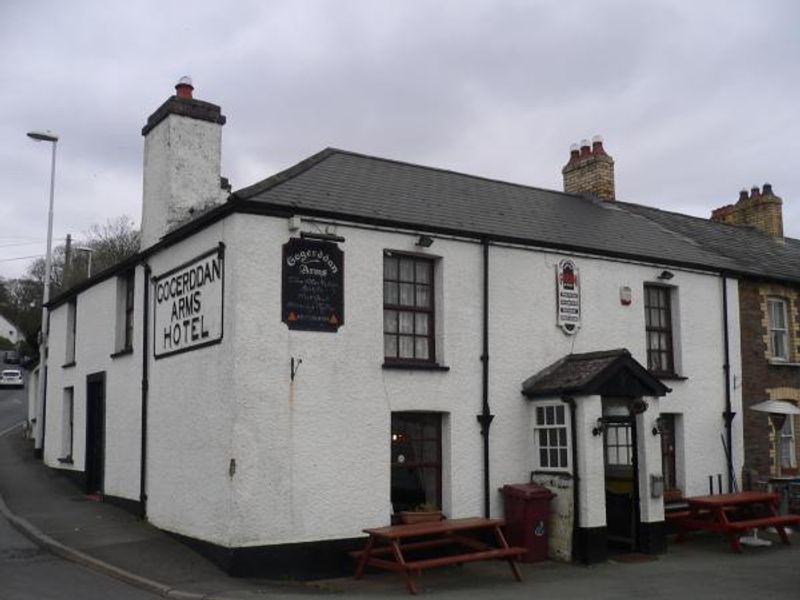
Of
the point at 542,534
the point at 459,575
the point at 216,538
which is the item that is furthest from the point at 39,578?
the point at 542,534

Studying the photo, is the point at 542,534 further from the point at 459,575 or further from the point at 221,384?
the point at 221,384

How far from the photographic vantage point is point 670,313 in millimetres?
15820

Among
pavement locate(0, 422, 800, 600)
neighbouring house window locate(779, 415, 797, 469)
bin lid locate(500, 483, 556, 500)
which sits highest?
neighbouring house window locate(779, 415, 797, 469)

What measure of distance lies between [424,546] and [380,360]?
2.68 m

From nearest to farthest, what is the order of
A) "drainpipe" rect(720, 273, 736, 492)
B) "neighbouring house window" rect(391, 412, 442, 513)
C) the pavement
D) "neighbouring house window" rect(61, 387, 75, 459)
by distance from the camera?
1. the pavement
2. "neighbouring house window" rect(391, 412, 442, 513)
3. "drainpipe" rect(720, 273, 736, 492)
4. "neighbouring house window" rect(61, 387, 75, 459)

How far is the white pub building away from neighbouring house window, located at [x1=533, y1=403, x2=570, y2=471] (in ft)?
0.11

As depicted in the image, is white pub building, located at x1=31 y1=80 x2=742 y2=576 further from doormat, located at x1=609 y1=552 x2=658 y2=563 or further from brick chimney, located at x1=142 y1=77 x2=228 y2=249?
doormat, located at x1=609 y1=552 x2=658 y2=563

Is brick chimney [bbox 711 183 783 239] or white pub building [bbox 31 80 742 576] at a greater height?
brick chimney [bbox 711 183 783 239]

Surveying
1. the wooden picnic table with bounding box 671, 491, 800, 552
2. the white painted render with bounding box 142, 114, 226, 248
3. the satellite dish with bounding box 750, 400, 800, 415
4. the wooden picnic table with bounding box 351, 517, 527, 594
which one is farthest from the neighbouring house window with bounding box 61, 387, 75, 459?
the satellite dish with bounding box 750, 400, 800, 415

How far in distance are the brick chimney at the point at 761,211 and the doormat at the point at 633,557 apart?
11986mm

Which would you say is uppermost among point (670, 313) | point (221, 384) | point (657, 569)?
point (670, 313)

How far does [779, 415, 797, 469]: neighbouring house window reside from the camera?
1739cm

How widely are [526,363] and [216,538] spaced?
5.66 metres

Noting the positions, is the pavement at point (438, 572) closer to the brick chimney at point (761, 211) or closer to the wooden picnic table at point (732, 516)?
the wooden picnic table at point (732, 516)
